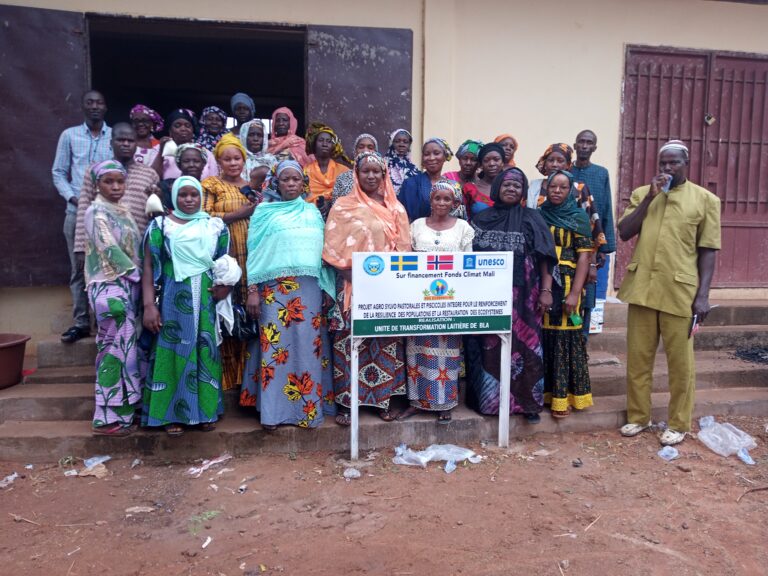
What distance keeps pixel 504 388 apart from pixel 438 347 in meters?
0.51

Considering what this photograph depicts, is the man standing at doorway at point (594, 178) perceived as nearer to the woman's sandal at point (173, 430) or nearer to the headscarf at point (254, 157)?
the headscarf at point (254, 157)

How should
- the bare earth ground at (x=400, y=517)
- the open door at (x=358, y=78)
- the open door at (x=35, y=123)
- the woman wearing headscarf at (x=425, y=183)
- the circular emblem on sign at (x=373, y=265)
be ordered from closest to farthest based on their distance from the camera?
the bare earth ground at (x=400, y=517), the circular emblem on sign at (x=373, y=265), the woman wearing headscarf at (x=425, y=183), the open door at (x=35, y=123), the open door at (x=358, y=78)

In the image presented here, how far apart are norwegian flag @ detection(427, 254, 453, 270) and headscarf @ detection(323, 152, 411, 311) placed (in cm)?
26

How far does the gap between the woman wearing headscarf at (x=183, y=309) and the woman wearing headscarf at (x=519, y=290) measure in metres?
1.76

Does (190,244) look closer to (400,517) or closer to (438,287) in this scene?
(438,287)

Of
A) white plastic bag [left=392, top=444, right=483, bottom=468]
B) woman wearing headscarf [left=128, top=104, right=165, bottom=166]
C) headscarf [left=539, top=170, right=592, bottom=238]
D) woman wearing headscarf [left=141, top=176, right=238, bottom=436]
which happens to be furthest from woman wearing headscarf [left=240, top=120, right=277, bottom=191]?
white plastic bag [left=392, top=444, right=483, bottom=468]

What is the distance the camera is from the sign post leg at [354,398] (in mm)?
3643

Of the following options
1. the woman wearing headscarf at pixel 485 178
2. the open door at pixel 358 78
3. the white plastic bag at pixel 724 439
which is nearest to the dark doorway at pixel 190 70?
the open door at pixel 358 78

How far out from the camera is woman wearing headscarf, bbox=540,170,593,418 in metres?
4.03

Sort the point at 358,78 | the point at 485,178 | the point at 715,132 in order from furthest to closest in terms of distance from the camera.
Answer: the point at 715,132 → the point at 358,78 → the point at 485,178

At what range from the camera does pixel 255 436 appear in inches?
151

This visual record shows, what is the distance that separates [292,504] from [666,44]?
577 cm

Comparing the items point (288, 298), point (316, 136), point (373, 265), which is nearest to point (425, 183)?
point (316, 136)

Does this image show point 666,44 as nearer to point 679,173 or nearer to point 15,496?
point 679,173
